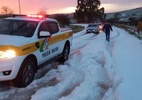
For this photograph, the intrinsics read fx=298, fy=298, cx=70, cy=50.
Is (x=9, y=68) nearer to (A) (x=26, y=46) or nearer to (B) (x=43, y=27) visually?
(A) (x=26, y=46)

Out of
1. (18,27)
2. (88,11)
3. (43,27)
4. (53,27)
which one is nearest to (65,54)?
(53,27)

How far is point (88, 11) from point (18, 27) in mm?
113124

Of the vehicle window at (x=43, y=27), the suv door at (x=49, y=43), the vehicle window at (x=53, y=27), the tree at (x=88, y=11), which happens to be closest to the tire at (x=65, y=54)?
the suv door at (x=49, y=43)

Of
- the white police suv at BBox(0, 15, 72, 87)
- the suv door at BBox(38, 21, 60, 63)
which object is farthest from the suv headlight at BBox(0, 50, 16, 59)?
the suv door at BBox(38, 21, 60, 63)

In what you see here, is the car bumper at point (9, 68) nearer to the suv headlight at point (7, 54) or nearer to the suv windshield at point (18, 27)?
the suv headlight at point (7, 54)

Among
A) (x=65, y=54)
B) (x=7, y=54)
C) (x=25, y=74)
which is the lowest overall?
(x=65, y=54)

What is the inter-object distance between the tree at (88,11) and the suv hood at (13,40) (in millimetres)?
113079

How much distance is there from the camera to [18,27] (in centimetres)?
889

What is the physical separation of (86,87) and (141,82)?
1.46 meters

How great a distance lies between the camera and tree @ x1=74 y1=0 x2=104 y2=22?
395 feet

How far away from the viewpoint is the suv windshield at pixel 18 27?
8.55 m

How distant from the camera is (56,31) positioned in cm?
1052

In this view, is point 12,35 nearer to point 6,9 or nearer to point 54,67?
point 54,67

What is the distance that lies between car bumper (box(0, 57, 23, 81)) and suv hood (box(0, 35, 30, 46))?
1.42 feet
